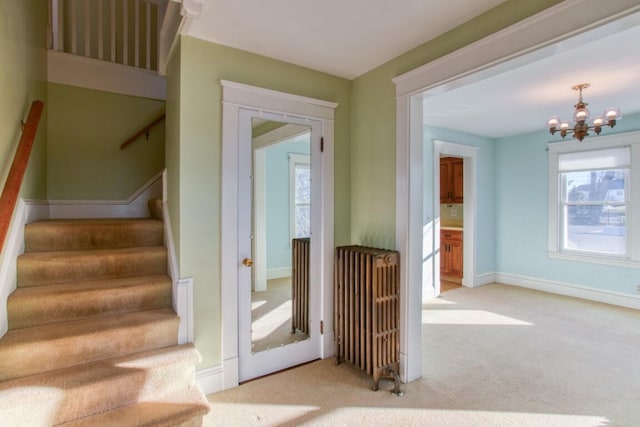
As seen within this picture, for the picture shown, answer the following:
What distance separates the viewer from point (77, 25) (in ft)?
10.8

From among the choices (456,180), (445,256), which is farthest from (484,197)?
(445,256)

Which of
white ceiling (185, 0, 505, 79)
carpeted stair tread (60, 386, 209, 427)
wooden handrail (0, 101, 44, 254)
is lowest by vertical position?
carpeted stair tread (60, 386, 209, 427)

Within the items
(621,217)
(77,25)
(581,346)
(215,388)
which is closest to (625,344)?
(581,346)

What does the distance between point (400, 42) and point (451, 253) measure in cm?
427

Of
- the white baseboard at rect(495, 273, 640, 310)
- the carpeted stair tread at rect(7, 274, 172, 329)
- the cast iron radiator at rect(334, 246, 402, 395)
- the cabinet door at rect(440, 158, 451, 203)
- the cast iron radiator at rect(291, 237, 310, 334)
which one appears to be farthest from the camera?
the cabinet door at rect(440, 158, 451, 203)

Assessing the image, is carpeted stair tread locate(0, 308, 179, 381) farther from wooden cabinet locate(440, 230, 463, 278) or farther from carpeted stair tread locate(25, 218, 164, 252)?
wooden cabinet locate(440, 230, 463, 278)

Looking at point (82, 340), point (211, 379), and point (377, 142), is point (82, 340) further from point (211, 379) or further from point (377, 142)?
point (377, 142)

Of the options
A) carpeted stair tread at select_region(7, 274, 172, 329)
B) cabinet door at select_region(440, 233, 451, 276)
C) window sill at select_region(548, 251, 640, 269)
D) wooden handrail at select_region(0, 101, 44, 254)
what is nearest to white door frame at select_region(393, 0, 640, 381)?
carpeted stair tread at select_region(7, 274, 172, 329)

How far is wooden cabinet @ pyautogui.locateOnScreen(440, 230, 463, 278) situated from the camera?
Result: 5.49 meters

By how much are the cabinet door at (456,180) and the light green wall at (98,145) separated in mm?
4757

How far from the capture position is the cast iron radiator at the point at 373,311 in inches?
91.4

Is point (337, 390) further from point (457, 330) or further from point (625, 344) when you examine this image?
point (625, 344)

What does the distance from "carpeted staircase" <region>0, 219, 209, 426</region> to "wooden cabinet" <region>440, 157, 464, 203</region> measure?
4962mm

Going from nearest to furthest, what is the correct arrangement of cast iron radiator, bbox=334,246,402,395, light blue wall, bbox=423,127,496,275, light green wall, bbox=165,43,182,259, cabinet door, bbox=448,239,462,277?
light green wall, bbox=165,43,182,259
cast iron radiator, bbox=334,246,402,395
light blue wall, bbox=423,127,496,275
cabinet door, bbox=448,239,462,277
